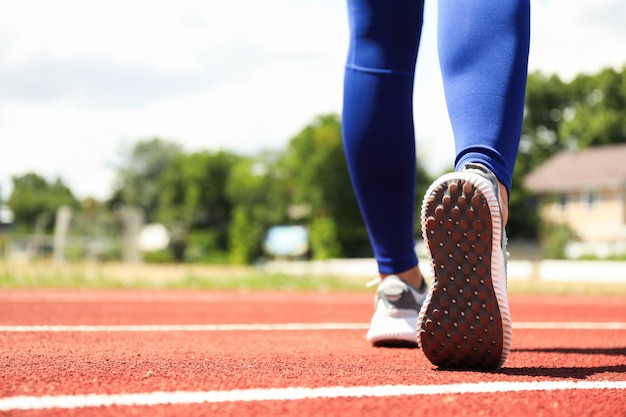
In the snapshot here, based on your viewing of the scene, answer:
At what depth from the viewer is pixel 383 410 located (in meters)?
1.12

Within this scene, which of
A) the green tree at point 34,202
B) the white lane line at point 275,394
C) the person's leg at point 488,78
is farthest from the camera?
the green tree at point 34,202

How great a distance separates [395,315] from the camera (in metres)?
2.08

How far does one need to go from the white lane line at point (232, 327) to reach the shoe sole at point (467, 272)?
114 centimetres

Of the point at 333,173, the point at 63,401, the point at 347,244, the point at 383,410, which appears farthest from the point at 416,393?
the point at 333,173

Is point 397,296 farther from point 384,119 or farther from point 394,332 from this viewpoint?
point 384,119

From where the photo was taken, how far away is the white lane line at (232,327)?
2.40 m

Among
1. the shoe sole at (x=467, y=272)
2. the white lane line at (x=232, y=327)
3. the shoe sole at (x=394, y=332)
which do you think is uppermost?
the shoe sole at (x=467, y=272)

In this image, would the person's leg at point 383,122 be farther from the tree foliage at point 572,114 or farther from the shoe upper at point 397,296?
the tree foliage at point 572,114

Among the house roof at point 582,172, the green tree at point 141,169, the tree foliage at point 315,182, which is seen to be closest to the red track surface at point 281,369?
the tree foliage at point 315,182

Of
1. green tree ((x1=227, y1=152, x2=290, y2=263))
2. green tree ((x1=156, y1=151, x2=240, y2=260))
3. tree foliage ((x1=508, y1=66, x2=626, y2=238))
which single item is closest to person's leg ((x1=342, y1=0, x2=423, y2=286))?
green tree ((x1=227, y1=152, x2=290, y2=263))

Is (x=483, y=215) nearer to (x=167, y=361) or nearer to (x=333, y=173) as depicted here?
(x=167, y=361)

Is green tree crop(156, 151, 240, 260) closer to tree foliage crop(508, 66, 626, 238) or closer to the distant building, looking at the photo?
tree foliage crop(508, 66, 626, 238)

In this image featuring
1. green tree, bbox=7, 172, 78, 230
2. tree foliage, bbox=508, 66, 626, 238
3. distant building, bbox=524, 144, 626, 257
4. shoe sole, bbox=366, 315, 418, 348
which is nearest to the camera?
shoe sole, bbox=366, 315, 418, 348

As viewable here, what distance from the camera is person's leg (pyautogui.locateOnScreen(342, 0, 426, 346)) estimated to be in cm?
208
